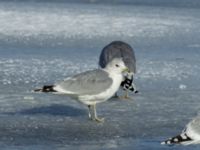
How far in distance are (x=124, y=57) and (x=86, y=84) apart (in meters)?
1.49

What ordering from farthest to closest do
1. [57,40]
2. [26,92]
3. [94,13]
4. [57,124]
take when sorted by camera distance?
1. [94,13]
2. [57,40]
3. [26,92]
4. [57,124]

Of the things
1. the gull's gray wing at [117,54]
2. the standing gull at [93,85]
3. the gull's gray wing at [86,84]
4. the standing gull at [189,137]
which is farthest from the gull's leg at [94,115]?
the standing gull at [189,137]

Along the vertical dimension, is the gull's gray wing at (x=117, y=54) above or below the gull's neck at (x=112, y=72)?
below

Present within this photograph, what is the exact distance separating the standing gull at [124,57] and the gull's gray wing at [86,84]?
42.5 inches

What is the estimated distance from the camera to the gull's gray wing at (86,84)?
5922 millimetres

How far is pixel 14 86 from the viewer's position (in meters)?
7.46

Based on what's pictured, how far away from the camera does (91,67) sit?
867 cm

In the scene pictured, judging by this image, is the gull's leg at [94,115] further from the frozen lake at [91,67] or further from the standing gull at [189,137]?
the standing gull at [189,137]

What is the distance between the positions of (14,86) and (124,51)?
3.88 ft

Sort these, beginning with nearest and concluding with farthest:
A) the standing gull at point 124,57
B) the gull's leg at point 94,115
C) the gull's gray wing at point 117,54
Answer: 1. the gull's leg at point 94,115
2. the standing gull at point 124,57
3. the gull's gray wing at point 117,54

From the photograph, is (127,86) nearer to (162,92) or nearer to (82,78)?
(162,92)

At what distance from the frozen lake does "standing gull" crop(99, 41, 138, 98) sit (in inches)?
7.8

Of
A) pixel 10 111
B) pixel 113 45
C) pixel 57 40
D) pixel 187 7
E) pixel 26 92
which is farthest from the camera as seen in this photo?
pixel 187 7

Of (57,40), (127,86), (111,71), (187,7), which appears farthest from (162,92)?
(187,7)
